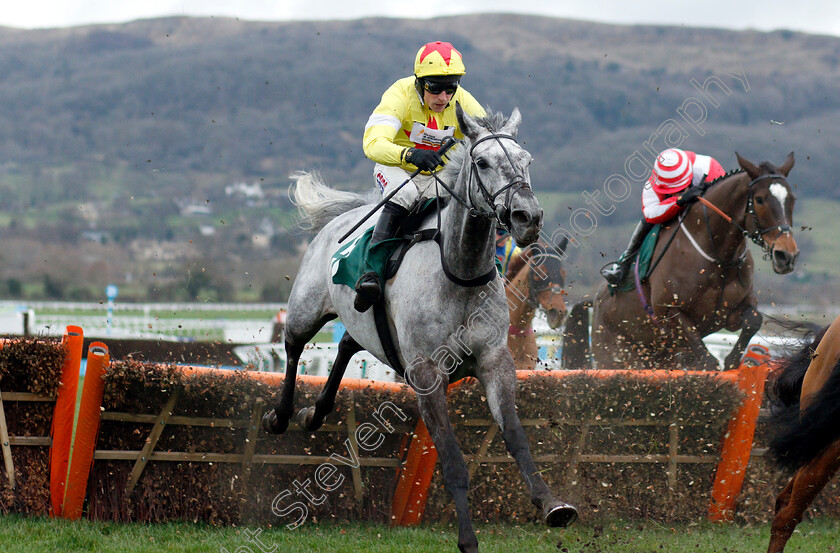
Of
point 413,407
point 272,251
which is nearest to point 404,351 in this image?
point 413,407

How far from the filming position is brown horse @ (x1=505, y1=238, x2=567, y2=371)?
7.64 m

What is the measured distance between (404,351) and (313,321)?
1309 millimetres

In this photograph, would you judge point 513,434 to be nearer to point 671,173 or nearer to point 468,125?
point 468,125

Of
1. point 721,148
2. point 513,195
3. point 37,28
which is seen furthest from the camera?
point 37,28

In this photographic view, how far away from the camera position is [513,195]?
358cm

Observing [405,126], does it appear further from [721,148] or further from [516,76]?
[516,76]

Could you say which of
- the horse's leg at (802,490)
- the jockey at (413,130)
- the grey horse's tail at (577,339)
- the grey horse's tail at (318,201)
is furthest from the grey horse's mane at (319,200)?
the grey horse's tail at (577,339)

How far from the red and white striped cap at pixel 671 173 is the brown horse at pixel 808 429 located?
3449mm

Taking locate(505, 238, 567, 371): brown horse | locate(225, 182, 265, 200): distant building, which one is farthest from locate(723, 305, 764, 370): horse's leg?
locate(225, 182, 265, 200): distant building

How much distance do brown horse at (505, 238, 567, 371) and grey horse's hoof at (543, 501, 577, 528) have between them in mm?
3994

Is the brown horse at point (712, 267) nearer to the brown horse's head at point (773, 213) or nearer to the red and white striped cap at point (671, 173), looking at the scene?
the brown horse's head at point (773, 213)

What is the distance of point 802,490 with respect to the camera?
3.95m

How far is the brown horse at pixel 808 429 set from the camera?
147 inches

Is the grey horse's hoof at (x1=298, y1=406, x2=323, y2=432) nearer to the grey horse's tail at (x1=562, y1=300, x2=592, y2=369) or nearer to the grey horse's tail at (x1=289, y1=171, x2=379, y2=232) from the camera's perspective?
the grey horse's tail at (x1=289, y1=171, x2=379, y2=232)
